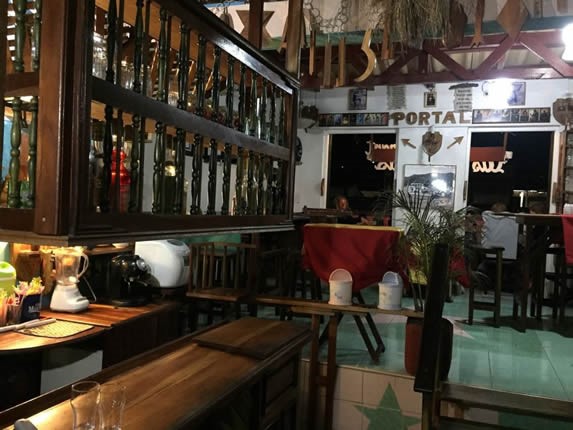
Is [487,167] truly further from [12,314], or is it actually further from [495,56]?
[12,314]

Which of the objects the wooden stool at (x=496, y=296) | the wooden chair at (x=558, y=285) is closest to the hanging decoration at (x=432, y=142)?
the wooden chair at (x=558, y=285)

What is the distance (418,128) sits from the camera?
7480 millimetres

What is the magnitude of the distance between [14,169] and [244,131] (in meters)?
1.10

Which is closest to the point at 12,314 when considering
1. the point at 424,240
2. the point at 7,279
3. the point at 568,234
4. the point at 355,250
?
the point at 7,279

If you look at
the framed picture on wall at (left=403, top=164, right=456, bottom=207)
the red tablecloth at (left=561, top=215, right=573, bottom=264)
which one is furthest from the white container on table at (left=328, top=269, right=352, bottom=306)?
the framed picture on wall at (left=403, top=164, right=456, bottom=207)

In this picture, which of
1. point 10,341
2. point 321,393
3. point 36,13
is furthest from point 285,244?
point 36,13

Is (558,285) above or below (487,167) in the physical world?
below

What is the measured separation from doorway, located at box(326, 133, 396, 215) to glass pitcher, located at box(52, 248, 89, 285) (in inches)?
217

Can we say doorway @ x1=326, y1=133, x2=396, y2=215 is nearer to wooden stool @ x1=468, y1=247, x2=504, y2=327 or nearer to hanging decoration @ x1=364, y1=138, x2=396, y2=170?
hanging decoration @ x1=364, y1=138, x2=396, y2=170

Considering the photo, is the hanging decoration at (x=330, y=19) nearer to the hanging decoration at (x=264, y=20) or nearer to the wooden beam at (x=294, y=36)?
the hanging decoration at (x=264, y=20)

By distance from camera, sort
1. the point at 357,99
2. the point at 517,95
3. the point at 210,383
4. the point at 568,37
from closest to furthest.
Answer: the point at 210,383
the point at 568,37
the point at 517,95
the point at 357,99

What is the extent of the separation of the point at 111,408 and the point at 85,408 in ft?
0.25

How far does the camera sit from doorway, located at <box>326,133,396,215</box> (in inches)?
317

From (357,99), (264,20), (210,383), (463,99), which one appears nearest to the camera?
(210,383)
